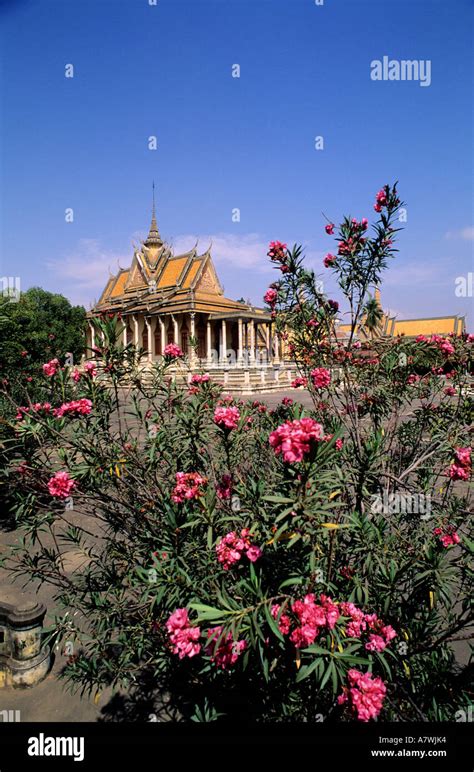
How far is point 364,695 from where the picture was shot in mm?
1431

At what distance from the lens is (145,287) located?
134 feet

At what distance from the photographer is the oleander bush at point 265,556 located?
4.98 feet

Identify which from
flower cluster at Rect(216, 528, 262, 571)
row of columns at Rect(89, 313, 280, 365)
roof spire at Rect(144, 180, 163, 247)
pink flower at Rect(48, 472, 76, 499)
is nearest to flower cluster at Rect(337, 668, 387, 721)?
flower cluster at Rect(216, 528, 262, 571)

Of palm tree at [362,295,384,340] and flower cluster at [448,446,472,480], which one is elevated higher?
palm tree at [362,295,384,340]

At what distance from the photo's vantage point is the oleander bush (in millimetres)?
1517

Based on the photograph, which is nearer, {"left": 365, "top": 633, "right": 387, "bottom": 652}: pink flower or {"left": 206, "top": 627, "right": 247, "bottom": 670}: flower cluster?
{"left": 206, "top": 627, "right": 247, "bottom": 670}: flower cluster

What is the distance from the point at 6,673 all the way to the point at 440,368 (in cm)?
487

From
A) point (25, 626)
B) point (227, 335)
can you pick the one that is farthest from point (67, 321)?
point (25, 626)

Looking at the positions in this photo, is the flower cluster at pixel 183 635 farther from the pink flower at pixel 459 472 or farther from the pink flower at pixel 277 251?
the pink flower at pixel 277 251

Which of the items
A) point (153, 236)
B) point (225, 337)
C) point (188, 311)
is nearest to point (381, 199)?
point (188, 311)

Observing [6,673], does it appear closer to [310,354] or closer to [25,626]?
[25,626]

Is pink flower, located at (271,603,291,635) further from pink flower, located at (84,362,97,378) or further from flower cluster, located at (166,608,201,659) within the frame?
pink flower, located at (84,362,97,378)

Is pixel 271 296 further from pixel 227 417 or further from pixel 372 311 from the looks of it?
pixel 227 417

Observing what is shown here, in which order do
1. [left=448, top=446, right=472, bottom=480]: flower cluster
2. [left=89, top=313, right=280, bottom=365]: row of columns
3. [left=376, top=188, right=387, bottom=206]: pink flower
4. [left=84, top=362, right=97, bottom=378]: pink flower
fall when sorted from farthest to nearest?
1. [left=89, top=313, right=280, bottom=365]: row of columns
2. [left=376, top=188, right=387, bottom=206]: pink flower
3. [left=84, top=362, right=97, bottom=378]: pink flower
4. [left=448, top=446, right=472, bottom=480]: flower cluster
